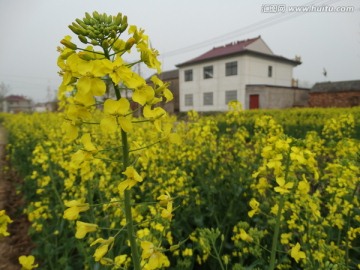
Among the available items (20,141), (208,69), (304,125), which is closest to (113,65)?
(20,141)

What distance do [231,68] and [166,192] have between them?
2650cm

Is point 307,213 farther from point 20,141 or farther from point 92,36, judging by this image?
point 20,141

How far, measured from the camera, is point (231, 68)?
2672 centimetres

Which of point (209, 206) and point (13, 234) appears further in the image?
point (13, 234)

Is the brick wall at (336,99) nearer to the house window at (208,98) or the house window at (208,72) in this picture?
the house window at (208,98)

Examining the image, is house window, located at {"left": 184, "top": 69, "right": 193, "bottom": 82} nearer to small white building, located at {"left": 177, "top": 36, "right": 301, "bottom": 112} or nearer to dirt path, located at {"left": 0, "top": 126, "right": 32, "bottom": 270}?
small white building, located at {"left": 177, "top": 36, "right": 301, "bottom": 112}

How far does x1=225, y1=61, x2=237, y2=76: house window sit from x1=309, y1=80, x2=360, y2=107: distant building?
22.4 ft

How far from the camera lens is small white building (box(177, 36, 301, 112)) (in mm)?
25702

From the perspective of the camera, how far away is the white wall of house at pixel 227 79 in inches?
1013

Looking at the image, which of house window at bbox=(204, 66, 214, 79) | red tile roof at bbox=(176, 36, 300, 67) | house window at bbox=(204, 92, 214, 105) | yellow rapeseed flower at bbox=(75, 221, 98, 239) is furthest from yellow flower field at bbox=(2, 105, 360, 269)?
house window at bbox=(204, 66, 214, 79)

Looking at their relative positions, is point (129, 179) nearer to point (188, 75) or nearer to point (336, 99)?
point (336, 99)

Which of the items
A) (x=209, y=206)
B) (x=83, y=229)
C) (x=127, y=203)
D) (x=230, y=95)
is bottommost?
(x=209, y=206)

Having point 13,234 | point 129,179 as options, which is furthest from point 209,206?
point 13,234

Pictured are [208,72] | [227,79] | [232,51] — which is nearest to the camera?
[227,79]
